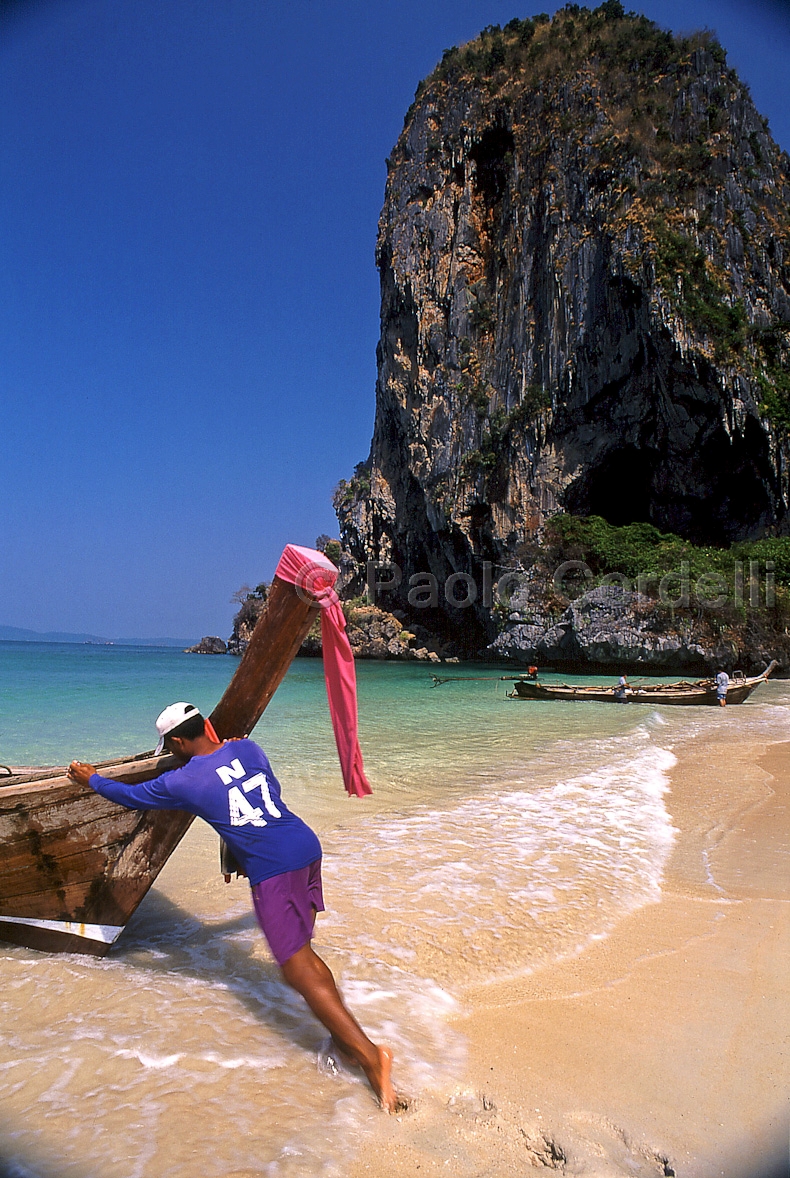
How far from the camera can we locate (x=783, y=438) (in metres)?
26.7

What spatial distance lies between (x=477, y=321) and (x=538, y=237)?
5187 millimetres

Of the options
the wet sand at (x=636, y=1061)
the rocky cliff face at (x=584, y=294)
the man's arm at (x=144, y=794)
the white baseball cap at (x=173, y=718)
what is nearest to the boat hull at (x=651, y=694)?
the wet sand at (x=636, y=1061)

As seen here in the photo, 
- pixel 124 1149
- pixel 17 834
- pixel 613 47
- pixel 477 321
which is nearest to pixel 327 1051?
pixel 124 1149

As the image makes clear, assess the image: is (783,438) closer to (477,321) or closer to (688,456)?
(688,456)

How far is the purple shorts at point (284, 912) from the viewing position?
2317mm

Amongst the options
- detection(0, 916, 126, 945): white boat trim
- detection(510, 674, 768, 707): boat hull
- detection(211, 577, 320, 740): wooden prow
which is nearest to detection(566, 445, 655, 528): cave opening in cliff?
detection(510, 674, 768, 707): boat hull

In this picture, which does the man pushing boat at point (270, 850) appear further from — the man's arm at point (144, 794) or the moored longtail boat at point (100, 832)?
the moored longtail boat at point (100, 832)

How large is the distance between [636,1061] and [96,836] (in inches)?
99.4

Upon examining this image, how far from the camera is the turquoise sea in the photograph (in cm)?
199

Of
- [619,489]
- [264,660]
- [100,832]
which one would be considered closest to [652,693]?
[264,660]

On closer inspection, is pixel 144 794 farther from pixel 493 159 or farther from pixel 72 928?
pixel 493 159

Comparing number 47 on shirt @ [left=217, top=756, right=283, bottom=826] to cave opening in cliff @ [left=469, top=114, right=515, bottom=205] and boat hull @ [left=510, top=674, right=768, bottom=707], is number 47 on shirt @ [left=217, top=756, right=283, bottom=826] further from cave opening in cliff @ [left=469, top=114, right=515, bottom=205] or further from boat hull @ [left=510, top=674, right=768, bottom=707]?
cave opening in cliff @ [left=469, top=114, right=515, bottom=205]

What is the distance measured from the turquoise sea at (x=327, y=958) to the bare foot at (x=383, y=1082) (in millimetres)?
78

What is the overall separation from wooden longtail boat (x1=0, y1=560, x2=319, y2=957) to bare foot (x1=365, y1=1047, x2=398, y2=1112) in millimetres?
1524
